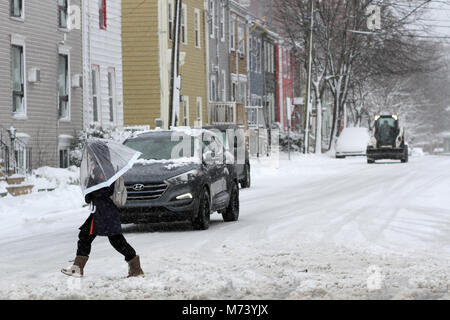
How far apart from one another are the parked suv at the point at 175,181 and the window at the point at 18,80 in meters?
10.7

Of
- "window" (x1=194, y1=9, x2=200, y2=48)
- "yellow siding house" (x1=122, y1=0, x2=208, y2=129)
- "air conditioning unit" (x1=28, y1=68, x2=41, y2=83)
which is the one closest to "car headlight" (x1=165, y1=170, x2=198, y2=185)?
"air conditioning unit" (x1=28, y1=68, x2=41, y2=83)

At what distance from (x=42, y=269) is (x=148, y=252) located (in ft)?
6.12

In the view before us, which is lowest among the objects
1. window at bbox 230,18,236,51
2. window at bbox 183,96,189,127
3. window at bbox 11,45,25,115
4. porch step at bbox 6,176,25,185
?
porch step at bbox 6,176,25,185

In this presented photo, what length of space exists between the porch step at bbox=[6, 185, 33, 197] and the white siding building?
926 centimetres

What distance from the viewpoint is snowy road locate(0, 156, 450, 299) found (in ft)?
31.6

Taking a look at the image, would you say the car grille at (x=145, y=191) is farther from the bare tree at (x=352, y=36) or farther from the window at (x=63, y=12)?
the bare tree at (x=352, y=36)

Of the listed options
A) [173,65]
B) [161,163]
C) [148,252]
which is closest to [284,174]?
[173,65]

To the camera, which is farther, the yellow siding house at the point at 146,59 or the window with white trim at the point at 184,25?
the window with white trim at the point at 184,25

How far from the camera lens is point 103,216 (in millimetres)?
10430

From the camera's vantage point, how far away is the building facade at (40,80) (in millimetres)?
27000

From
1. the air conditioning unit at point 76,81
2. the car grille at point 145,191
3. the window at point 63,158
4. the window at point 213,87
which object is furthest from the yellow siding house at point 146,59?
the car grille at point 145,191

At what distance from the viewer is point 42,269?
1169 cm

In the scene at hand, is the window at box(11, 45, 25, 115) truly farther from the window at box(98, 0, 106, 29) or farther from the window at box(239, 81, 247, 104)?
the window at box(239, 81, 247, 104)

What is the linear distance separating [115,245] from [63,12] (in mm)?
21577
